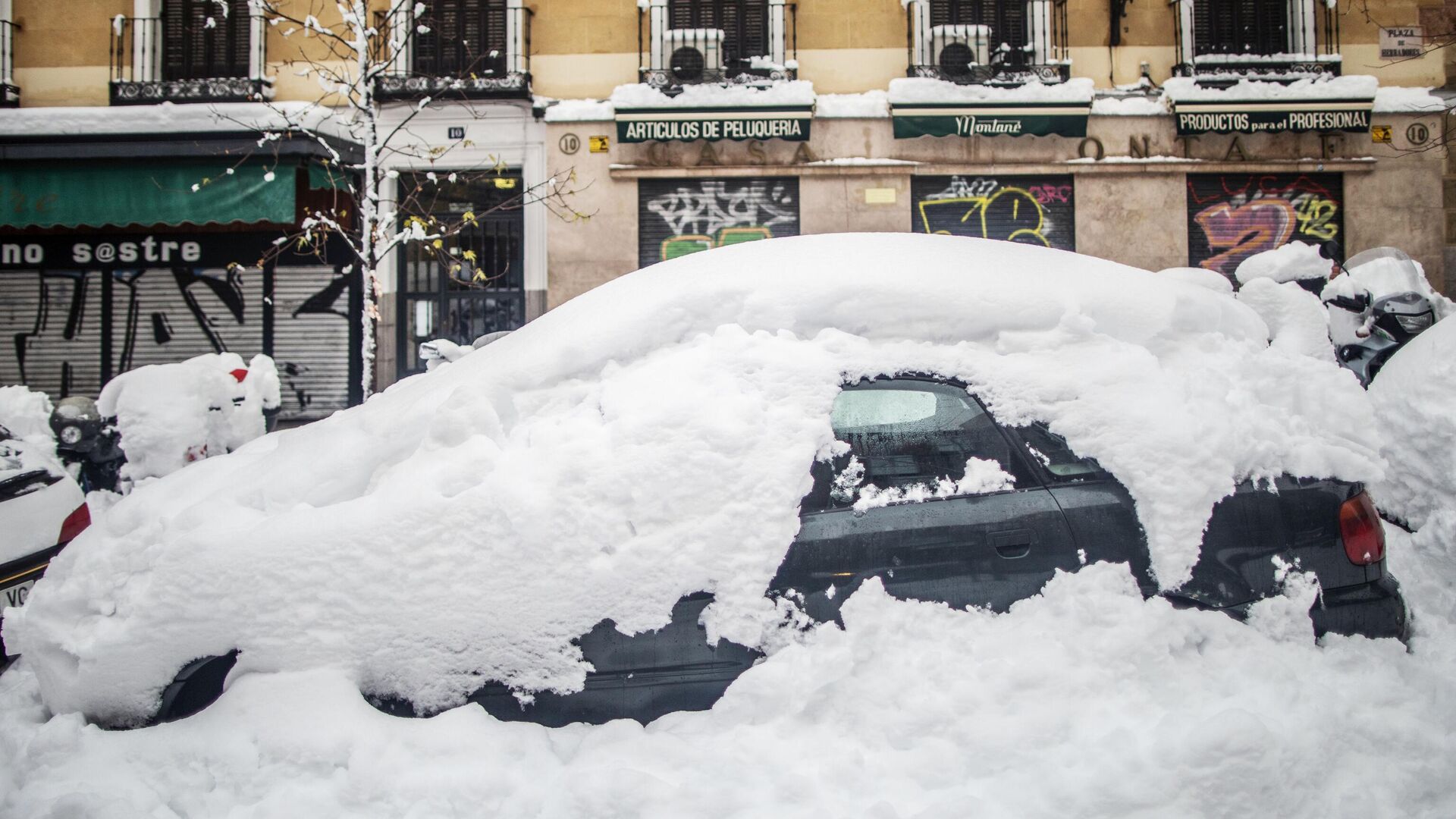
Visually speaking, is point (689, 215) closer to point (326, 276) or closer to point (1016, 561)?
point (326, 276)

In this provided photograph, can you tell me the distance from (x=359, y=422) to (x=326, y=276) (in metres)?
10.1

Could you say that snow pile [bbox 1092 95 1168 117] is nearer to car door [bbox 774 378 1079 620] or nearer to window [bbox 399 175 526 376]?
window [bbox 399 175 526 376]

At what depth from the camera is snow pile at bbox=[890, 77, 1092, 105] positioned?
1099 centimetres

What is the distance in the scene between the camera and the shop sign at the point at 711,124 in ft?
36.1

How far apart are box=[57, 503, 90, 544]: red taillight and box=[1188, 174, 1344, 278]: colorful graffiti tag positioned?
12.4 metres

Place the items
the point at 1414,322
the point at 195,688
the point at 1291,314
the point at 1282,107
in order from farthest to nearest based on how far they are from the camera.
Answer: the point at 1282,107 < the point at 1414,322 < the point at 1291,314 < the point at 195,688

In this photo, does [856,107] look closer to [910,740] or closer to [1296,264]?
[1296,264]

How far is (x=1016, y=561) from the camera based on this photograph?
2531 millimetres

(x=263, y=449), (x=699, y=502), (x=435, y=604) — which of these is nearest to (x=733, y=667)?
(x=699, y=502)

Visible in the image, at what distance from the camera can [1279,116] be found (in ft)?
35.9

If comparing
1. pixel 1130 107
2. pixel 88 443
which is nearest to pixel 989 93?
pixel 1130 107

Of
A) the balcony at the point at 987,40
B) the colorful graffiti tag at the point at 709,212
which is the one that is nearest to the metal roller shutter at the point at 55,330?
the colorful graffiti tag at the point at 709,212

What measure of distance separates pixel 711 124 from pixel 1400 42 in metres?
9.39

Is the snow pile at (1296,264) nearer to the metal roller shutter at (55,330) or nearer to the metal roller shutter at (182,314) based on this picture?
the metal roller shutter at (182,314)
